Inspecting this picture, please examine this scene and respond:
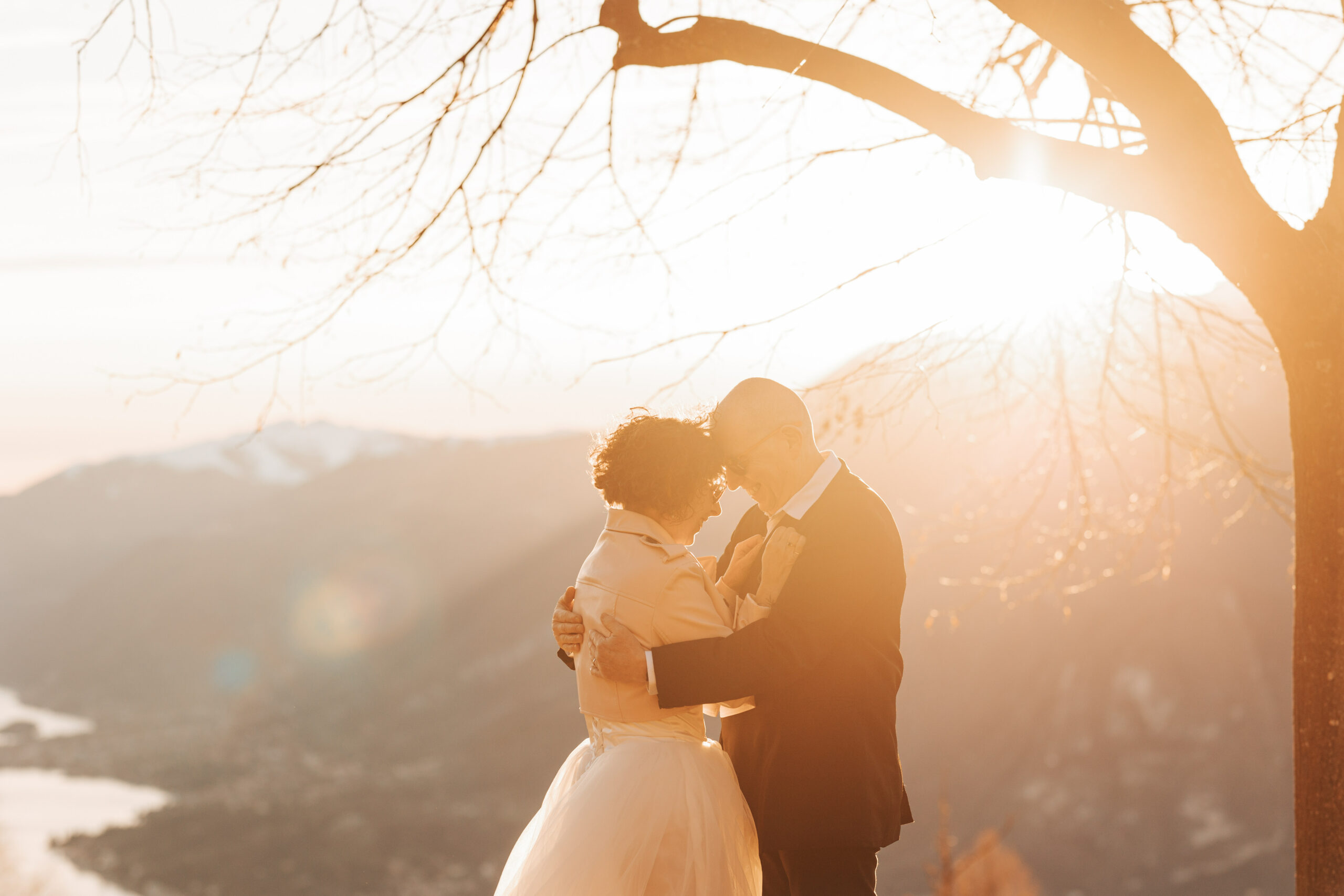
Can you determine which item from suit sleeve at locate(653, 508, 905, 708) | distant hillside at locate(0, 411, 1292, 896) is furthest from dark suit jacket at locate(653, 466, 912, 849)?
distant hillside at locate(0, 411, 1292, 896)

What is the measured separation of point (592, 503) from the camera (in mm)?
98688

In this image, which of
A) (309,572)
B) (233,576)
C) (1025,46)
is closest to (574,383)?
(1025,46)

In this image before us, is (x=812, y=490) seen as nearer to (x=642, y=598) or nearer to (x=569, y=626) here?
(x=642, y=598)

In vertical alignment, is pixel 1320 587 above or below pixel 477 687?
below

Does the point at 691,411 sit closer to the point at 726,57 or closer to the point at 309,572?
the point at 726,57

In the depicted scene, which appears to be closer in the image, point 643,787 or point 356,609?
point 643,787

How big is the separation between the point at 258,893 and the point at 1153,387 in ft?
207

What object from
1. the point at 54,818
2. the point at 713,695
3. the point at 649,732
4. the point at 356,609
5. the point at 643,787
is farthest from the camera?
the point at 356,609

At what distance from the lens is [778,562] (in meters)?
2.83

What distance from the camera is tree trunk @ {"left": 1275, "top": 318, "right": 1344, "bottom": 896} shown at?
9.86 ft

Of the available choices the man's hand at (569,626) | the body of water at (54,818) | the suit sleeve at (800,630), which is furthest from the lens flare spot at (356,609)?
the suit sleeve at (800,630)

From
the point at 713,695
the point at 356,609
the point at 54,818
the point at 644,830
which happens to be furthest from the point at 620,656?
the point at 356,609

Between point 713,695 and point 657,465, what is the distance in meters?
0.62

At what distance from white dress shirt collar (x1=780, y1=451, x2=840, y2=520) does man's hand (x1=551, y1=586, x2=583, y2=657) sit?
0.65 meters
